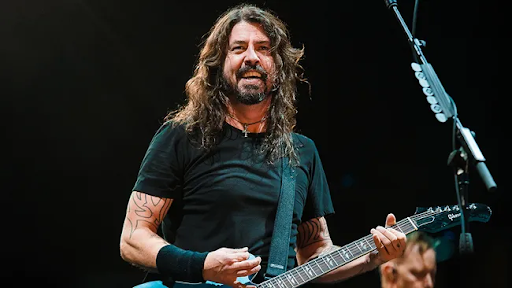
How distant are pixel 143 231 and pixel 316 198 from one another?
36.9 inches

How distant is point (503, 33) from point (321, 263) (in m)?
2.55

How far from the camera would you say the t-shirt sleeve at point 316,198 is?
294cm

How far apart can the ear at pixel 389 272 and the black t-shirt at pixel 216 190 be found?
109 centimetres

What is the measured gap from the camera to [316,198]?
2947 millimetres

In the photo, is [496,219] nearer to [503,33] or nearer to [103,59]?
[503,33]

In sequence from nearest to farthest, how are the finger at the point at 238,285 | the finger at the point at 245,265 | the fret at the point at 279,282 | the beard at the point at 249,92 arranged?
the finger at the point at 245,265
the finger at the point at 238,285
the fret at the point at 279,282
the beard at the point at 249,92

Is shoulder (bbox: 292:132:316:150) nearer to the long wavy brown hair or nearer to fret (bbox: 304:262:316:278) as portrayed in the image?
the long wavy brown hair

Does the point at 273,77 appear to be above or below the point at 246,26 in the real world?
below

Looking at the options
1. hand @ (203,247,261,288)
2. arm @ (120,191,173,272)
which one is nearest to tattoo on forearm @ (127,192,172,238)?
arm @ (120,191,173,272)

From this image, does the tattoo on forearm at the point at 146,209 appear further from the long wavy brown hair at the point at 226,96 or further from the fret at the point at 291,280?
the fret at the point at 291,280

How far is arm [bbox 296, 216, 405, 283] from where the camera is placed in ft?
8.61

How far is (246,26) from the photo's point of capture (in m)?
3.02

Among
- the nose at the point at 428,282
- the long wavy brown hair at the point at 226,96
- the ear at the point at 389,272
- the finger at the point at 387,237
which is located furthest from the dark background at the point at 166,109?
the finger at the point at 387,237

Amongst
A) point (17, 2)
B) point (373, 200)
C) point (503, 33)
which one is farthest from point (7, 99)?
point (503, 33)
